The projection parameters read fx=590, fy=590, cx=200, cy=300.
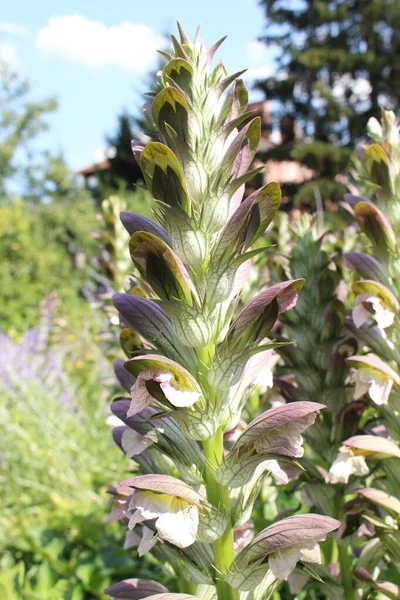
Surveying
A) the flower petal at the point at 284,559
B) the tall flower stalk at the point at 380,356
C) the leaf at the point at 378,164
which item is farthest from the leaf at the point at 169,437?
the leaf at the point at 378,164

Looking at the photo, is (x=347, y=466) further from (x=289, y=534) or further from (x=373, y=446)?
(x=289, y=534)

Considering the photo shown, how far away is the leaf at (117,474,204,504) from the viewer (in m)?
1.09

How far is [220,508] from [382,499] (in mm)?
464

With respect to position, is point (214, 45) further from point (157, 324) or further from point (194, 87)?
point (157, 324)

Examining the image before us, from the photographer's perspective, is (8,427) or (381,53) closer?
(8,427)

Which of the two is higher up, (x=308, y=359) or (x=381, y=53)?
(x=381, y=53)

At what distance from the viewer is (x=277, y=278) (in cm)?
203

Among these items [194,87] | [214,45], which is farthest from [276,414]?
[214,45]

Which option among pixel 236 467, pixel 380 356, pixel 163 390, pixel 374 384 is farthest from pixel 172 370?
pixel 380 356

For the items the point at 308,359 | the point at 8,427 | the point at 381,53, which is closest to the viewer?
the point at 308,359

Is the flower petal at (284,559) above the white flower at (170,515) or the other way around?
the other way around

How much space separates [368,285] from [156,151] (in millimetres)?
697

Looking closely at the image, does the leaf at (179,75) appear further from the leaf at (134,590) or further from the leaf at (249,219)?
the leaf at (134,590)

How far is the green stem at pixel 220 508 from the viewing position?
3.92 ft
